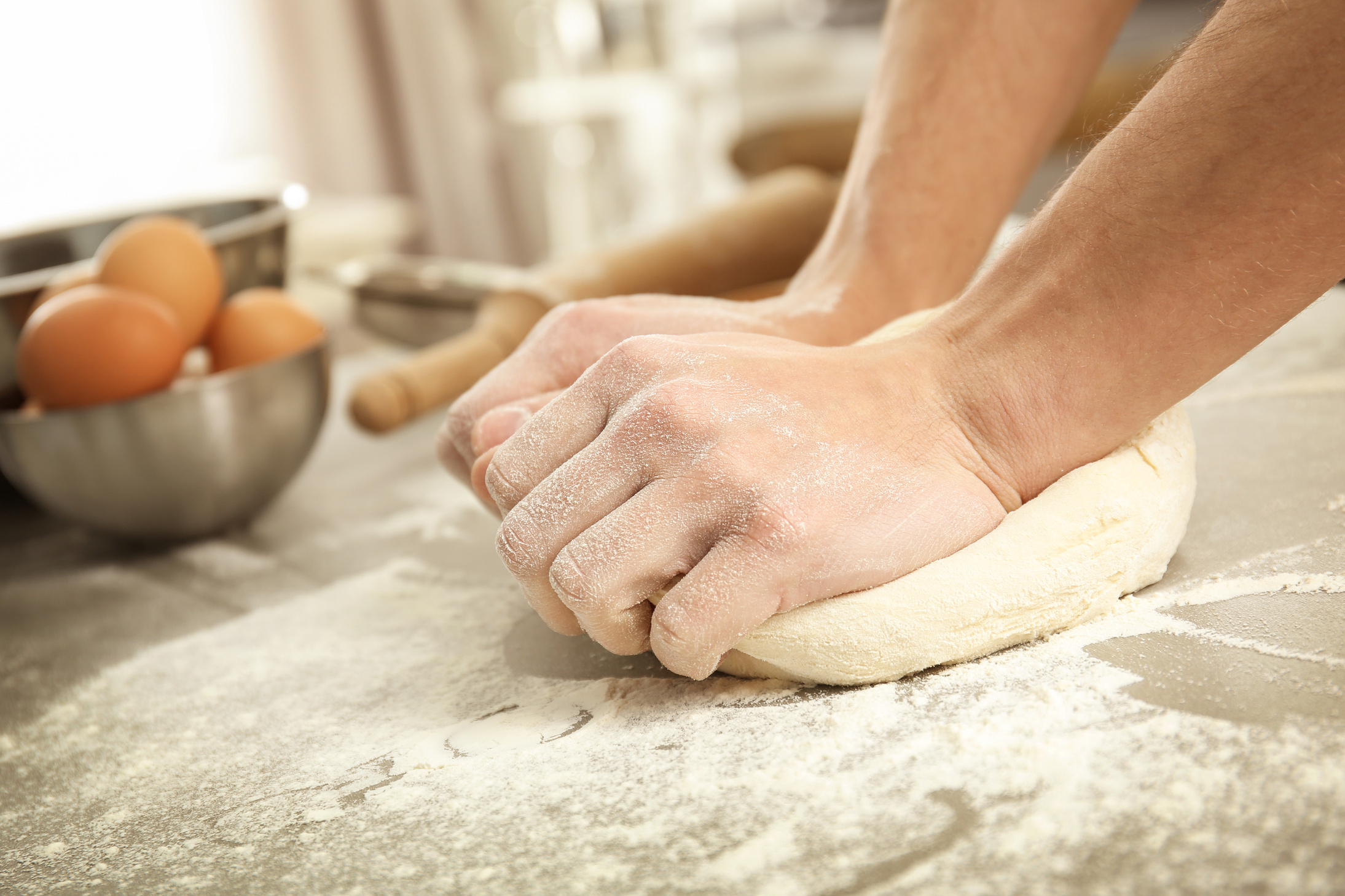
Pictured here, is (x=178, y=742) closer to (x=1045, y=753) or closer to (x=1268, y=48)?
(x=1045, y=753)

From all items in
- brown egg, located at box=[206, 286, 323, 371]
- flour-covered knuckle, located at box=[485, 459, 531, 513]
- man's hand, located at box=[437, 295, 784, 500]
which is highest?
brown egg, located at box=[206, 286, 323, 371]

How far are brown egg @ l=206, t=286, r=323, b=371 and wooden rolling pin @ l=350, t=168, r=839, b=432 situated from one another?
0.36 feet

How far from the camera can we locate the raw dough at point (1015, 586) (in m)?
0.60

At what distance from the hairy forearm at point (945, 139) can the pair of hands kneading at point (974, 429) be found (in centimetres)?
23

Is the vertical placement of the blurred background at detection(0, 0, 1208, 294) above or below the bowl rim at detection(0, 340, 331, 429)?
above

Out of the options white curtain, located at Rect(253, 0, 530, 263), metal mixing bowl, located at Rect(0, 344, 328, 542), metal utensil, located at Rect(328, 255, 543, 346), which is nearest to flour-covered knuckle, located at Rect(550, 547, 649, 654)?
metal mixing bowl, located at Rect(0, 344, 328, 542)

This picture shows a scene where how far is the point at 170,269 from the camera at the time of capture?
1028mm

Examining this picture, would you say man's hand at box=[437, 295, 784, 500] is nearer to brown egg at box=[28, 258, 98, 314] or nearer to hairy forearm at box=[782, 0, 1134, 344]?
hairy forearm at box=[782, 0, 1134, 344]

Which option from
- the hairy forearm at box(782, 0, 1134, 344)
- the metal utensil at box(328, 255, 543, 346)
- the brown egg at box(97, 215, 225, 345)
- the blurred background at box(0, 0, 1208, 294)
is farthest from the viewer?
the blurred background at box(0, 0, 1208, 294)

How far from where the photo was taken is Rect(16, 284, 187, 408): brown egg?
0.91 m

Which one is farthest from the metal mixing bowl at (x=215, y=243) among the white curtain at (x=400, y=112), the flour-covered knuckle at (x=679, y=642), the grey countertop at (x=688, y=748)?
the white curtain at (x=400, y=112)

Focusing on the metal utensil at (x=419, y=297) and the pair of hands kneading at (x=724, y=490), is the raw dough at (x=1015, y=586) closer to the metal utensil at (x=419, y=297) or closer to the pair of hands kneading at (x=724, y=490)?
the pair of hands kneading at (x=724, y=490)

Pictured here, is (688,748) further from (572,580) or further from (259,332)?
(259,332)

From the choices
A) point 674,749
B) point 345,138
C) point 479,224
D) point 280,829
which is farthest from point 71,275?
point 479,224
